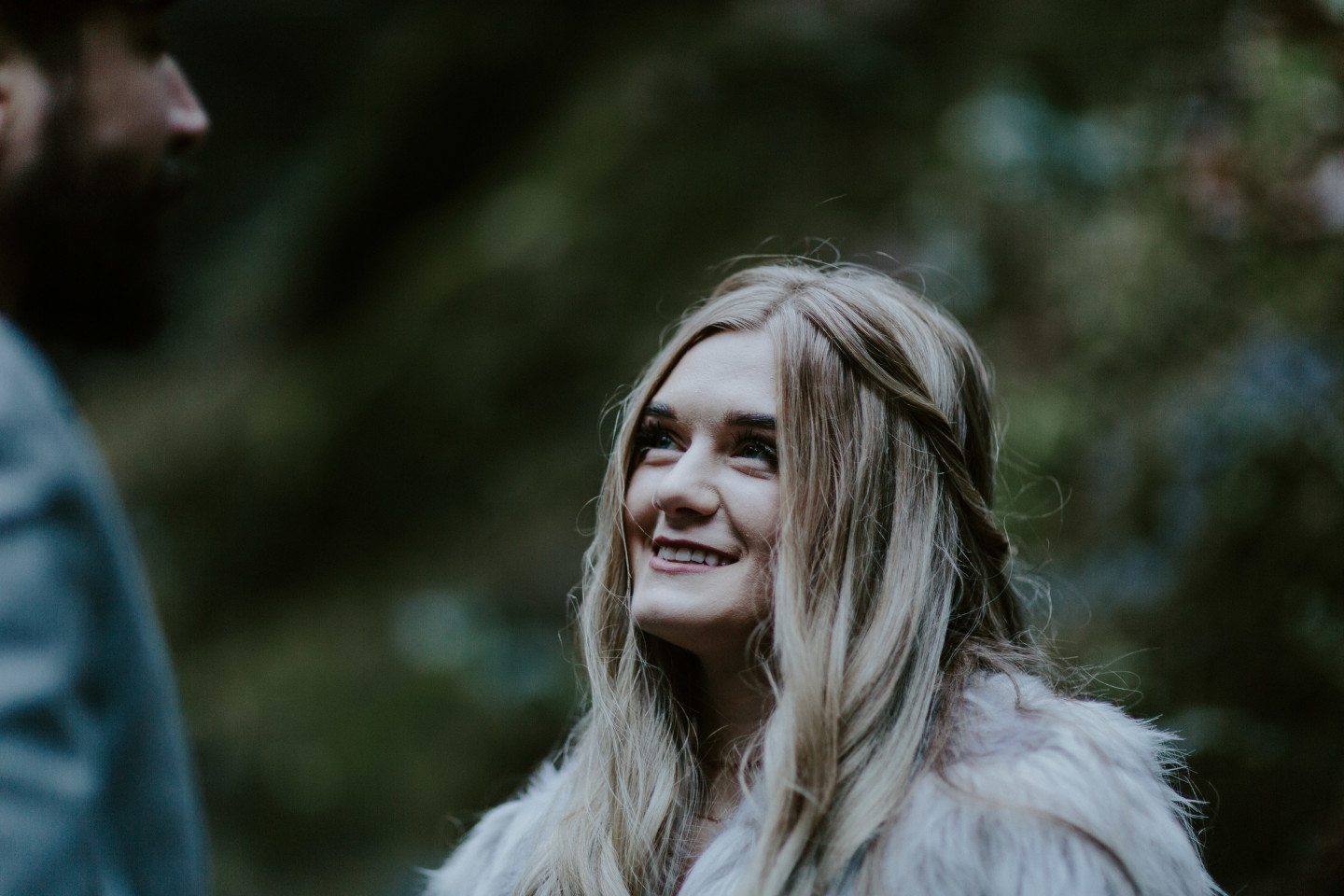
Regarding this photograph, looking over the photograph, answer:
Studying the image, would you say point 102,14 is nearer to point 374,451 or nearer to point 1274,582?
point 1274,582

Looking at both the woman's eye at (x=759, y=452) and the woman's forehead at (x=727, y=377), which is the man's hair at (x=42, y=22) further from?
the woman's eye at (x=759, y=452)

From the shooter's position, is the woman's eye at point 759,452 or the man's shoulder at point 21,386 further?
the woman's eye at point 759,452

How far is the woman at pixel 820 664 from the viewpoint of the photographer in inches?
83.0

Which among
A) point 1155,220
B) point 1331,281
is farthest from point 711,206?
point 1331,281

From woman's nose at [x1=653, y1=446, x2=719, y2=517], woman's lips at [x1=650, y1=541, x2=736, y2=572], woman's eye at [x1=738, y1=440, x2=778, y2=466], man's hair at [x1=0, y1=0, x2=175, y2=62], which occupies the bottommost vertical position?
woman's lips at [x1=650, y1=541, x2=736, y2=572]

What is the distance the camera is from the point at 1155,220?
4.55m

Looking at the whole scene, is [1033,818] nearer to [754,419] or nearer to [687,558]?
[687,558]

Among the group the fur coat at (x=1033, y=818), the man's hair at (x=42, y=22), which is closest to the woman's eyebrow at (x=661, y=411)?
the fur coat at (x=1033, y=818)

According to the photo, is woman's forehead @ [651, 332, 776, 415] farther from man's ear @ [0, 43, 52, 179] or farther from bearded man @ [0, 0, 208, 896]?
man's ear @ [0, 43, 52, 179]

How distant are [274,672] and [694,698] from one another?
16.7 feet

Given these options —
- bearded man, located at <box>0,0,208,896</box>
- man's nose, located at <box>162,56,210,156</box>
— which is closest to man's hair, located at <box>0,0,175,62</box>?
bearded man, located at <box>0,0,208,896</box>

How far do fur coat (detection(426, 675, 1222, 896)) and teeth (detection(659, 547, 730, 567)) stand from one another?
1.73 feet

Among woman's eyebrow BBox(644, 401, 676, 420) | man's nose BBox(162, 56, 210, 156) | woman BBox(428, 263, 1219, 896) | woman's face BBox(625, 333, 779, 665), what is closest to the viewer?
man's nose BBox(162, 56, 210, 156)

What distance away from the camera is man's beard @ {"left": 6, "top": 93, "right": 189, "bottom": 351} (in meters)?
1.57
